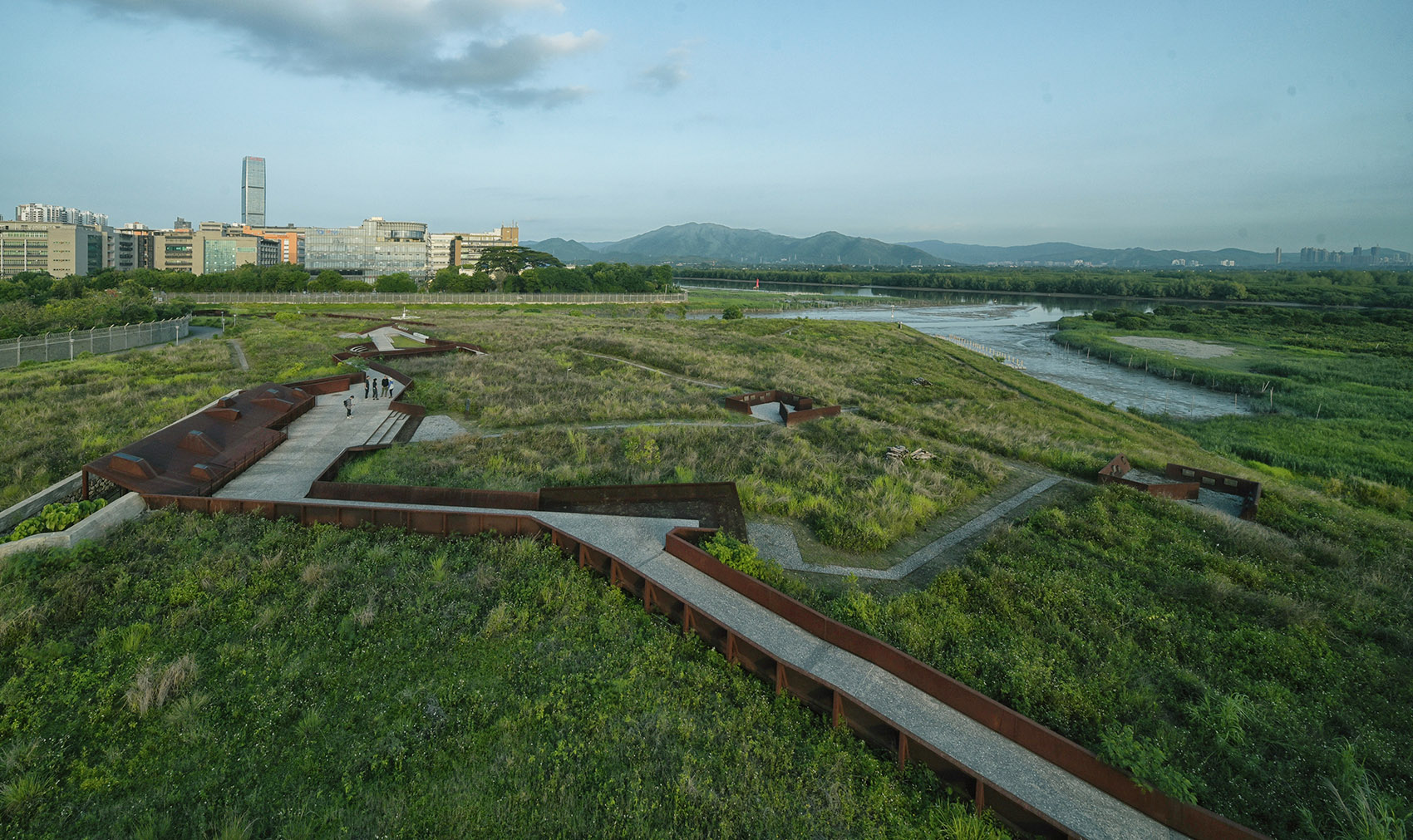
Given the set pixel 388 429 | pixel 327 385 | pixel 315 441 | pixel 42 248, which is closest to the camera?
pixel 315 441

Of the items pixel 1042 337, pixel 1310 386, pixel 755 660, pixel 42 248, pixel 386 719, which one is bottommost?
pixel 386 719

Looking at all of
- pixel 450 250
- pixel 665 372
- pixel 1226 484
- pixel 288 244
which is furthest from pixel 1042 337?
pixel 288 244

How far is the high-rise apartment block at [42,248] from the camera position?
119 m

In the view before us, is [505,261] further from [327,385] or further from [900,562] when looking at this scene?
[900,562]

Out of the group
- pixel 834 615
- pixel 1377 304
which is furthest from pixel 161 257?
pixel 1377 304

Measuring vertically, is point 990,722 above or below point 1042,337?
below

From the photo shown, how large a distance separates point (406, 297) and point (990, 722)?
327 ft

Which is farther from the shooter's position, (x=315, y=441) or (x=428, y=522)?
(x=315, y=441)

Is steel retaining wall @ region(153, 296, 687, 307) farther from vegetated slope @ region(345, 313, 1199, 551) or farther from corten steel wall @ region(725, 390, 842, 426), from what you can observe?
corten steel wall @ region(725, 390, 842, 426)

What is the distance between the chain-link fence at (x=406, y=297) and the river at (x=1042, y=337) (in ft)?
96.3

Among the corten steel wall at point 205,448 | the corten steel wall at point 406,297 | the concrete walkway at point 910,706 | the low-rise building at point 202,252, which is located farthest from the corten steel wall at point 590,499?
the low-rise building at point 202,252

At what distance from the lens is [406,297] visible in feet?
305

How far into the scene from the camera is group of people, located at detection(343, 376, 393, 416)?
25.7 m

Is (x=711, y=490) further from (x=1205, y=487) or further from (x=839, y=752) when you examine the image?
(x=1205, y=487)
